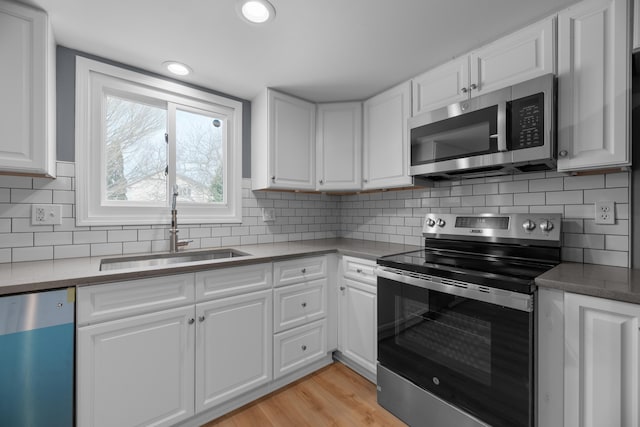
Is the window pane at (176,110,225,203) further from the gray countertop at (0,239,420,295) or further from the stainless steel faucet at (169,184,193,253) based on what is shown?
the gray countertop at (0,239,420,295)

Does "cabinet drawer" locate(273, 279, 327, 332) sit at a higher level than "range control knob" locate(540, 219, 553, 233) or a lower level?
lower

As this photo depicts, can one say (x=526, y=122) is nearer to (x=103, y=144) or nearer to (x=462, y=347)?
(x=462, y=347)

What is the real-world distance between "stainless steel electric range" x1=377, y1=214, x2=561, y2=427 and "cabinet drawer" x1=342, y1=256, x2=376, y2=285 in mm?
177

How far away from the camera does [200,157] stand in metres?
2.28

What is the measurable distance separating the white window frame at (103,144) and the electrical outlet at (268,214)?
0.75 ft

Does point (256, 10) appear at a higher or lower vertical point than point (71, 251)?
higher

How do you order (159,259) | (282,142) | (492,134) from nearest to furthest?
(492,134)
(159,259)
(282,142)

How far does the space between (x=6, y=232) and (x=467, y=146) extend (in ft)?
8.55

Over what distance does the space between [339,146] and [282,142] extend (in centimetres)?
50

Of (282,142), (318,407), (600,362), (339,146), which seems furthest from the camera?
(339,146)

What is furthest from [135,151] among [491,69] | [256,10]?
[491,69]

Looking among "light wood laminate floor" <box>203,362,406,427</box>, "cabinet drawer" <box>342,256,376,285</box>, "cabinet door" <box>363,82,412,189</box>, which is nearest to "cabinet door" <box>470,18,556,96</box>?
"cabinet door" <box>363,82,412,189</box>

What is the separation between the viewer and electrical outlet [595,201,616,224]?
56.2 inches

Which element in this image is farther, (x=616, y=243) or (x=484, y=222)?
(x=484, y=222)
